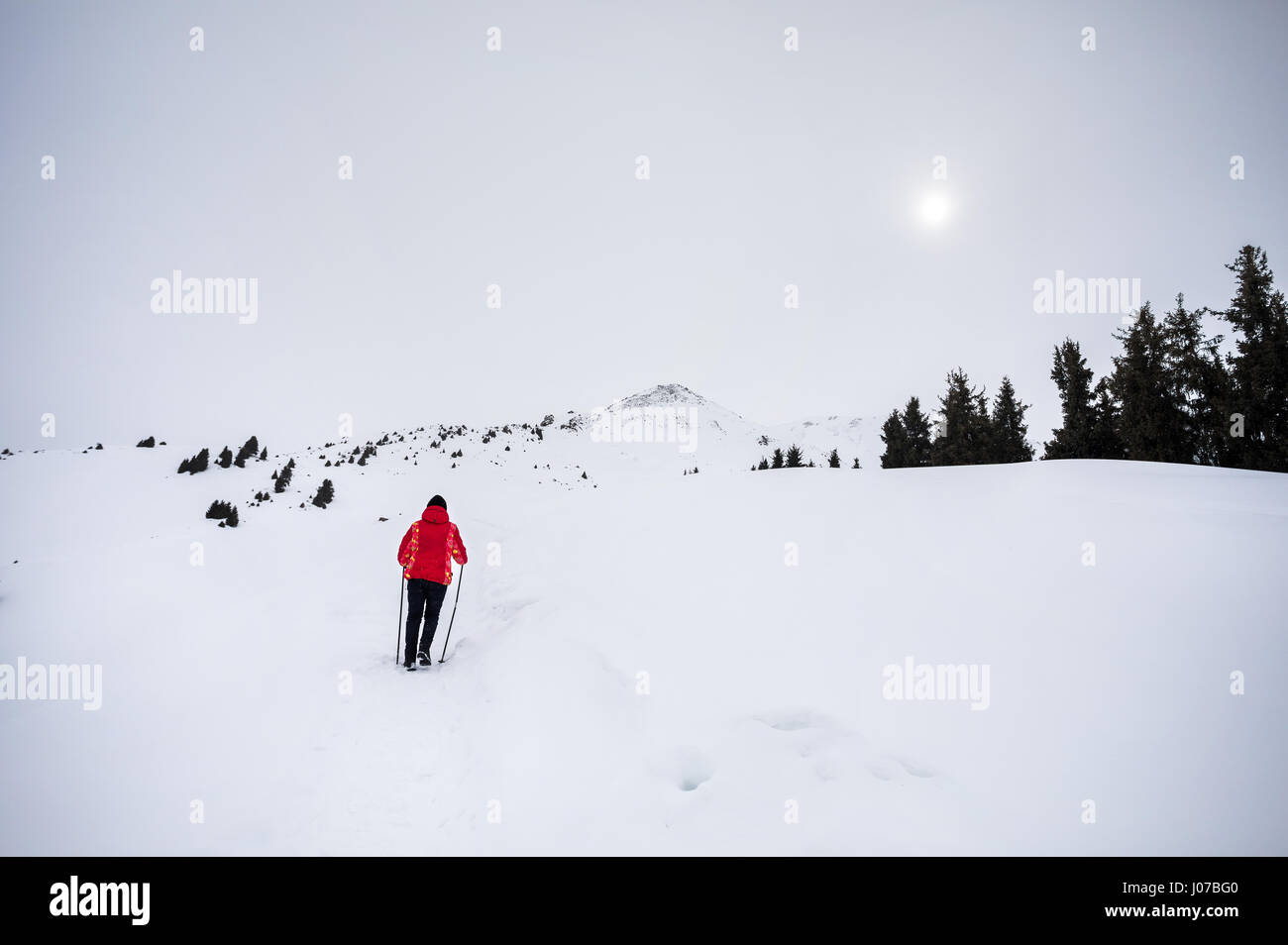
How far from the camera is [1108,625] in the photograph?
175 inches

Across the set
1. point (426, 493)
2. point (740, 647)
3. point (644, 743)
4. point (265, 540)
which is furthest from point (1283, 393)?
point (265, 540)

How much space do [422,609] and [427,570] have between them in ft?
1.77

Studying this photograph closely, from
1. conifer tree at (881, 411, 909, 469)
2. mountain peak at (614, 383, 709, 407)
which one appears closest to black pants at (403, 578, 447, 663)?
conifer tree at (881, 411, 909, 469)

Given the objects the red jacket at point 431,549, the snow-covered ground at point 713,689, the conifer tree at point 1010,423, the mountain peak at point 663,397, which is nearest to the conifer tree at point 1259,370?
the conifer tree at point 1010,423

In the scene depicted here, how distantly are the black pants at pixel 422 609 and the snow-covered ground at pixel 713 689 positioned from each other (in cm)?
41

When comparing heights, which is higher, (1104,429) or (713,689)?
(1104,429)

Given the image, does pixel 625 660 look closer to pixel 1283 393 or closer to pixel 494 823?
pixel 494 823

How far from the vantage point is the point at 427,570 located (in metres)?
6.71

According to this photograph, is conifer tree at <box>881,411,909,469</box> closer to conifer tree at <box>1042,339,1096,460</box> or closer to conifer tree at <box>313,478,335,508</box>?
conifer tree at <box>1042,339,1096,460</box>

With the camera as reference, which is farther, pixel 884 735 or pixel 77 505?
pixel 77 505

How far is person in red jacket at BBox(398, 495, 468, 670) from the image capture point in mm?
6473

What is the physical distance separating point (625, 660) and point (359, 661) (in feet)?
11.4

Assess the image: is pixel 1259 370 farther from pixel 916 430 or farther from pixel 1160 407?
pixel 916 430

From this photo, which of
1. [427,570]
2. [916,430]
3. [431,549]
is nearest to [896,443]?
[916,430]
